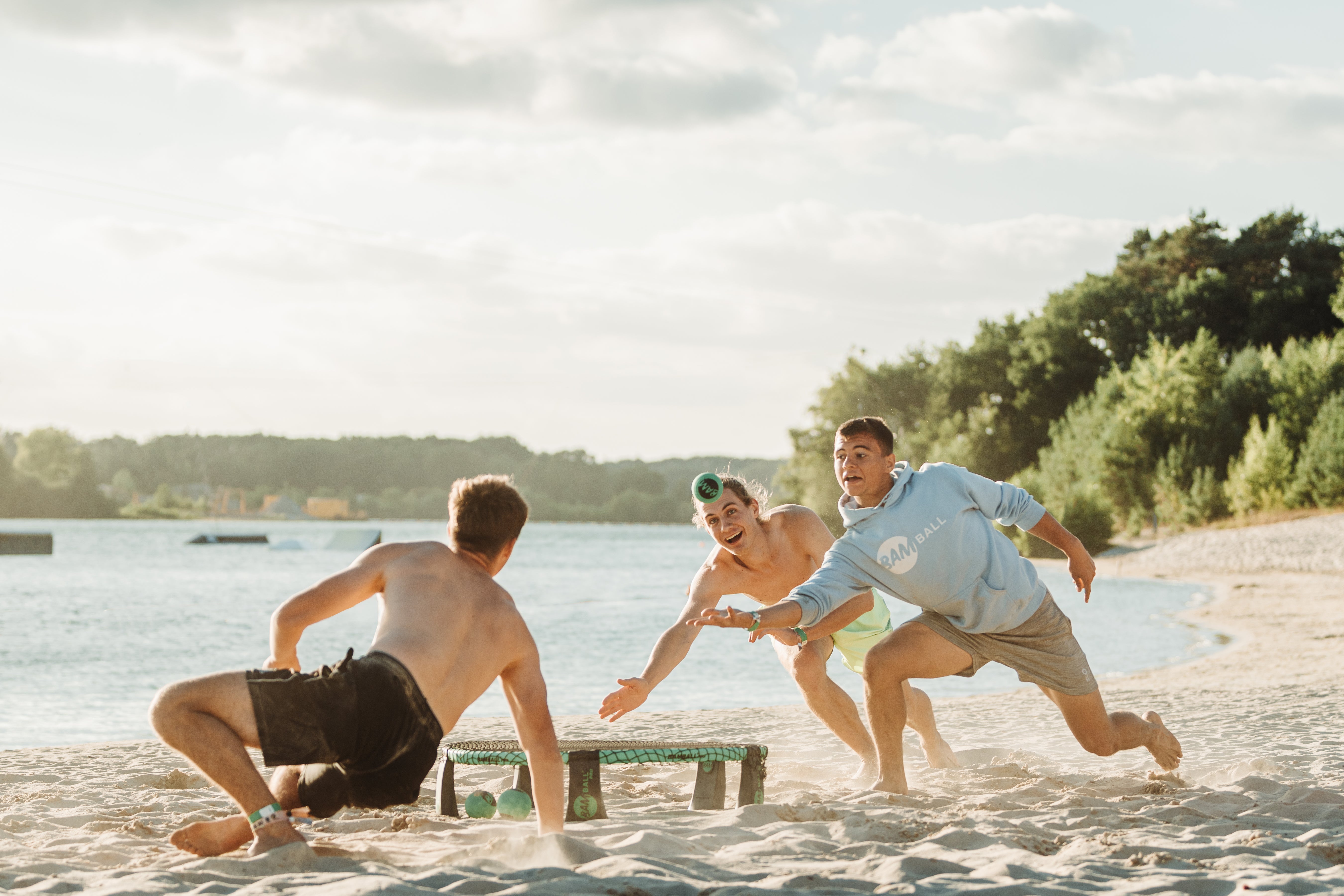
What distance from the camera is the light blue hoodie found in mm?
4805

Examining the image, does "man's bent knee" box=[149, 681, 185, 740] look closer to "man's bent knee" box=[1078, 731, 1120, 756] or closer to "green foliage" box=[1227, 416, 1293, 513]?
"man's bent knee" box=[1078, 731, 1120, 756]

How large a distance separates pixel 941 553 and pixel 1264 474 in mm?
34205

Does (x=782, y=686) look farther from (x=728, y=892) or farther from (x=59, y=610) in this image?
(x=59, y=610)

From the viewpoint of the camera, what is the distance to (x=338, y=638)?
728 inches

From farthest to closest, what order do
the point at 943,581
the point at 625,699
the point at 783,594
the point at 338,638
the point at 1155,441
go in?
1. the point at 1155,441
2. the point at 338,638
3. the point at 783,594
4. the point at 943,581
5. the point at 625,699

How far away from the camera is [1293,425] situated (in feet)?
119

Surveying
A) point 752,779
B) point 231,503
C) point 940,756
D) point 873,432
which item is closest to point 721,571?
point 752,779

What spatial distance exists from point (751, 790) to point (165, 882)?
2497 mm

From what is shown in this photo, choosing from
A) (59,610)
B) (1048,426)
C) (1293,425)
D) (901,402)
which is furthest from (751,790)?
(901,402)

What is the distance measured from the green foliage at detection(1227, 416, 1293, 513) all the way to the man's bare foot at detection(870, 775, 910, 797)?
32.8m

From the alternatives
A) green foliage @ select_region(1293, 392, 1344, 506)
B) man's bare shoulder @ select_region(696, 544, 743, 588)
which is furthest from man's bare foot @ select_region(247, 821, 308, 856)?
green foliage @ select_region(1293, 392, 1344, 506)

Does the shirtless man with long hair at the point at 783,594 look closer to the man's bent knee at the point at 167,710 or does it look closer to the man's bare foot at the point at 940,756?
the man's bare foot at the point at 940,756

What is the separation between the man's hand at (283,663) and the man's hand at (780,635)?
161 cm

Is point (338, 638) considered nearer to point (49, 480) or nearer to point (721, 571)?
point (721, 571)
